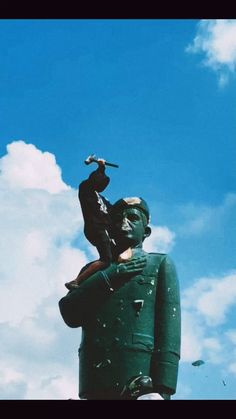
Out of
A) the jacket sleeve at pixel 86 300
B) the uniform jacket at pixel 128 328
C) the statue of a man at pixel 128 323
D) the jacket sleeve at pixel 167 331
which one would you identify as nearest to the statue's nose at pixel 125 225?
the statue of a man at pixel 128 323

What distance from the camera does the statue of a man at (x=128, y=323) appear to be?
8.35 metres

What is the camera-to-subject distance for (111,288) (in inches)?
346

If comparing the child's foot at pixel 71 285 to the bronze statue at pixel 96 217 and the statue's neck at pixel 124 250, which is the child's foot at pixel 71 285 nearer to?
the bronze statue at pixel 96 217

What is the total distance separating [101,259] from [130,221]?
0.67 metres

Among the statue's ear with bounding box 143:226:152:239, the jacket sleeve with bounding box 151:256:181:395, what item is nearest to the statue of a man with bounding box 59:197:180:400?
the jacket sleeve with bounding box 151:256:181:395

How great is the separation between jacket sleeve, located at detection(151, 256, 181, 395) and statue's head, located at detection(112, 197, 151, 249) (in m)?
0.51

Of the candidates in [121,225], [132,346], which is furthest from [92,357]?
[121,225]

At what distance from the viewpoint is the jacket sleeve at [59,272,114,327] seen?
28.9ft

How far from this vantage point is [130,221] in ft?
30.8

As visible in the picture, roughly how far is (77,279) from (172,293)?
121cm
